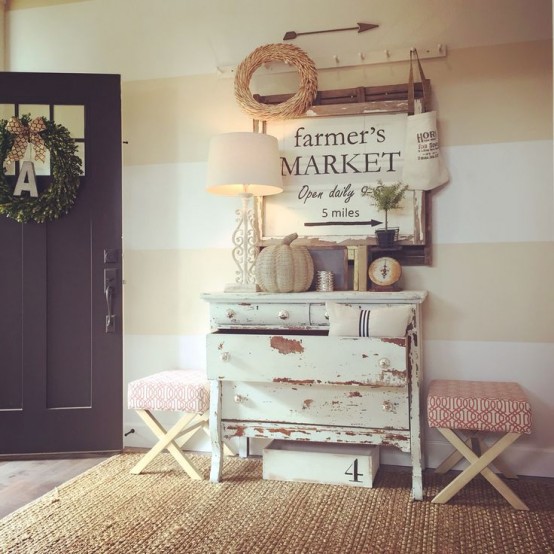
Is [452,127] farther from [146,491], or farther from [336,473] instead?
[146,491]

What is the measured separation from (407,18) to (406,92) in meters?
0.40

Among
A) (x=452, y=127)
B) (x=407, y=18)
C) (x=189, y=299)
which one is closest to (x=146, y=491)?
(x=189, y=299)

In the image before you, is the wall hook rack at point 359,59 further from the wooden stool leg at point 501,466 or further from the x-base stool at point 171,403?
the wooden stool leg at point 501,466

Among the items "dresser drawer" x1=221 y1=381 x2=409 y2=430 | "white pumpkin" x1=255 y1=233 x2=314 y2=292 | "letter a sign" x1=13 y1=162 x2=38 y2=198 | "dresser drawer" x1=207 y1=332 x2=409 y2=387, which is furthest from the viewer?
"letter a sign" x1=13 y1=162 x2=38 y2=198

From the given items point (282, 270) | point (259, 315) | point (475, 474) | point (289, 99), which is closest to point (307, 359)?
point (259, 315)

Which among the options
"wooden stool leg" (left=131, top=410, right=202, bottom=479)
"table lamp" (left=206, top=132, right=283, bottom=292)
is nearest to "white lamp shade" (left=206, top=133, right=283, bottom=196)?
"table lamp" (left=206, top=132, right=283, bottom=292)

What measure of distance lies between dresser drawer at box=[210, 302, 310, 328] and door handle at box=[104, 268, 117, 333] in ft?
2.54

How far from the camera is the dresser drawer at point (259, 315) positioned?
3.11 metres

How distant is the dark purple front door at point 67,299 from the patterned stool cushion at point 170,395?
0.48 meters

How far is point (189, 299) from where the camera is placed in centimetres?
381

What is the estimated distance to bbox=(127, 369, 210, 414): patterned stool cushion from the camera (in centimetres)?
319

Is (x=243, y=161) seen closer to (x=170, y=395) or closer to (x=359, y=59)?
(x=359, y=59)

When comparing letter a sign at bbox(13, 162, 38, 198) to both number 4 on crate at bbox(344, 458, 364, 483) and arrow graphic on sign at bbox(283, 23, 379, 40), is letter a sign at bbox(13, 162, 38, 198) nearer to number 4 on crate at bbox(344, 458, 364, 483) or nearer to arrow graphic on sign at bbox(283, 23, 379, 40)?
arrow graphic on sign at bbox(283, 23, 379, 40)

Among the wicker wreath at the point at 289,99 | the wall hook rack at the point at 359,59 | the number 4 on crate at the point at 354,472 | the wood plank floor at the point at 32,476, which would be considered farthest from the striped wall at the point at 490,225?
the wood plank floor at the point at 32,476
